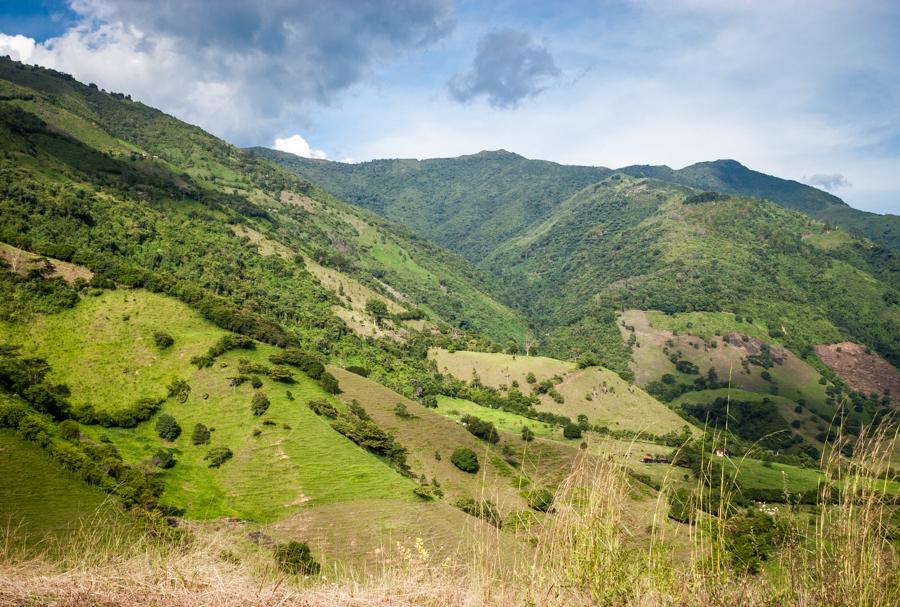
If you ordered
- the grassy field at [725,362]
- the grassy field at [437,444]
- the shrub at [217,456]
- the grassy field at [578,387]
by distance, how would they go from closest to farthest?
the shrub at [217,456]
the grassy field at [437,444]
the grassy field at [578,387]
the grassy field at [725,362]

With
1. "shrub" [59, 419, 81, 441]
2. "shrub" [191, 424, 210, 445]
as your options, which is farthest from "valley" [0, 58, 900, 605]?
"shrub" [59, 419, 81, 441]

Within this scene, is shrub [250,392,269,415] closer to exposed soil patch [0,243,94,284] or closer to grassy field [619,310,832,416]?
exposed soil patch [0,243,94,284]

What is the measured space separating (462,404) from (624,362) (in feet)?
343

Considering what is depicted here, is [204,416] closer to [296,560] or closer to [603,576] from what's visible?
[296,560]

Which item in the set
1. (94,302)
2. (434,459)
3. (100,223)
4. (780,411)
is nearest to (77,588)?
(434,459)

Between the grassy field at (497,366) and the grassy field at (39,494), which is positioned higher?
the grassy field at (39,494)

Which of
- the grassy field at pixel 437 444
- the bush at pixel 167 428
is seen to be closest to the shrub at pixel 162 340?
the bush at pixel 167 428

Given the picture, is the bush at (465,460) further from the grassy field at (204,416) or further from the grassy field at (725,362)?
the grassy field at (725,362)

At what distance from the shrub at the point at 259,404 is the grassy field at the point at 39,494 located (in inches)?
755

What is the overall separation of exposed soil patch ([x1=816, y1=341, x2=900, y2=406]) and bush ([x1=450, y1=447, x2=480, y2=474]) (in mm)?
177151

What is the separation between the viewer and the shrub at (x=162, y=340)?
5719 centimetres

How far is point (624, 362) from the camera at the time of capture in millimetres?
189125

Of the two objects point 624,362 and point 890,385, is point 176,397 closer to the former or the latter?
point 624,362

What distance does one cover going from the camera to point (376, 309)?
475ft
